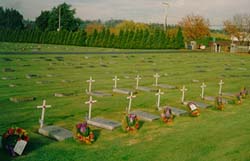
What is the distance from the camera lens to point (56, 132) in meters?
10.5

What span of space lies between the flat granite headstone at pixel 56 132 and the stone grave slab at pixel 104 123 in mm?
1358

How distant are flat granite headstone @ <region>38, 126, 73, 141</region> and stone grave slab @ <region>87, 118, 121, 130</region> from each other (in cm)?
136

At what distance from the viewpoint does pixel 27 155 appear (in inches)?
350

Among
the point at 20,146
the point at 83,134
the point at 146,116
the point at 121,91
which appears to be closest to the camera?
the point at 20,146

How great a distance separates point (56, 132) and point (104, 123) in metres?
1.90

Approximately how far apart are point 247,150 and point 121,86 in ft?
36.5

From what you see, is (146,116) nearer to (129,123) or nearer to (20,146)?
(129,123)

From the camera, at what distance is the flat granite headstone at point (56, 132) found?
1020 centimetres

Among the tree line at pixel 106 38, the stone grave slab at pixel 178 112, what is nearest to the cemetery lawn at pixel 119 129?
the stone grave slab at pixel 178 112

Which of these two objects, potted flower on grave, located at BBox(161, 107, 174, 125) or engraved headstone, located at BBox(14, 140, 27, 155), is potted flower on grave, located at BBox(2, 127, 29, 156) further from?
potted flower on grave, located at BBox(161, 107, 174, 125)

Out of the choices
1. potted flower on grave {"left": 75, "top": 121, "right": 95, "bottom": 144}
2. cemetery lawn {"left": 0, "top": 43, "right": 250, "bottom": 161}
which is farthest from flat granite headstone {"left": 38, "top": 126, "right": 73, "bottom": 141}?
potted flower on grave {"left": 75, "top": 121, "right": 95, "bottom": 144}

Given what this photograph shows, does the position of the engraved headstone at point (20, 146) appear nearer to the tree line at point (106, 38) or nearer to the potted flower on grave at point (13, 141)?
the potted flower on grave at point (13, 141)

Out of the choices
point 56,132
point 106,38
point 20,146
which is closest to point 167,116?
point 56,132

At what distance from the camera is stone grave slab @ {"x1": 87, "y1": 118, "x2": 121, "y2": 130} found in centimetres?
1152
